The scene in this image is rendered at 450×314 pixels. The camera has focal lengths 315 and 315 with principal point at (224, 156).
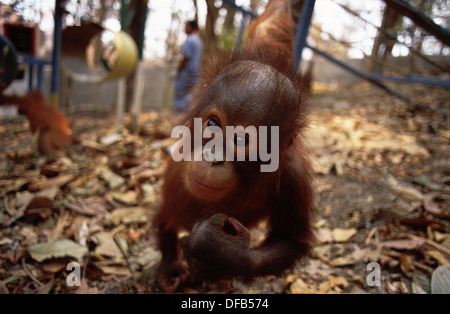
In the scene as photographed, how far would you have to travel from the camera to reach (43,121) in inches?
138

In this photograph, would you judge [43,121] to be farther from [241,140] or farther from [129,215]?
[241,140]

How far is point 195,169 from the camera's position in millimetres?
1379

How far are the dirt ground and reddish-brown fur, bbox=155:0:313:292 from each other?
0.18 meters

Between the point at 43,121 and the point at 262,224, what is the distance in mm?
2749

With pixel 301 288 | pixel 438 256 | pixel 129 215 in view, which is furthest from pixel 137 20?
pixel 438 256

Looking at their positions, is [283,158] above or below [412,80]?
below

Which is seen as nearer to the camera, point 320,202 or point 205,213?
point 205,213

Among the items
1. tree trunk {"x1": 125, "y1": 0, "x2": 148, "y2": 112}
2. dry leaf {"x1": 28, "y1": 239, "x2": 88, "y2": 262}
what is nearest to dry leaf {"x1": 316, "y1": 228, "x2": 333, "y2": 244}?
dry leaf {"x1": 28, "y1": 239, "x2": 88, "y2": 262}

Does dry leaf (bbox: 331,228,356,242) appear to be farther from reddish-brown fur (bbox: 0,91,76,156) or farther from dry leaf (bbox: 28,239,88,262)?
reddish-brown fur (bbox: 0,91,76,156)
